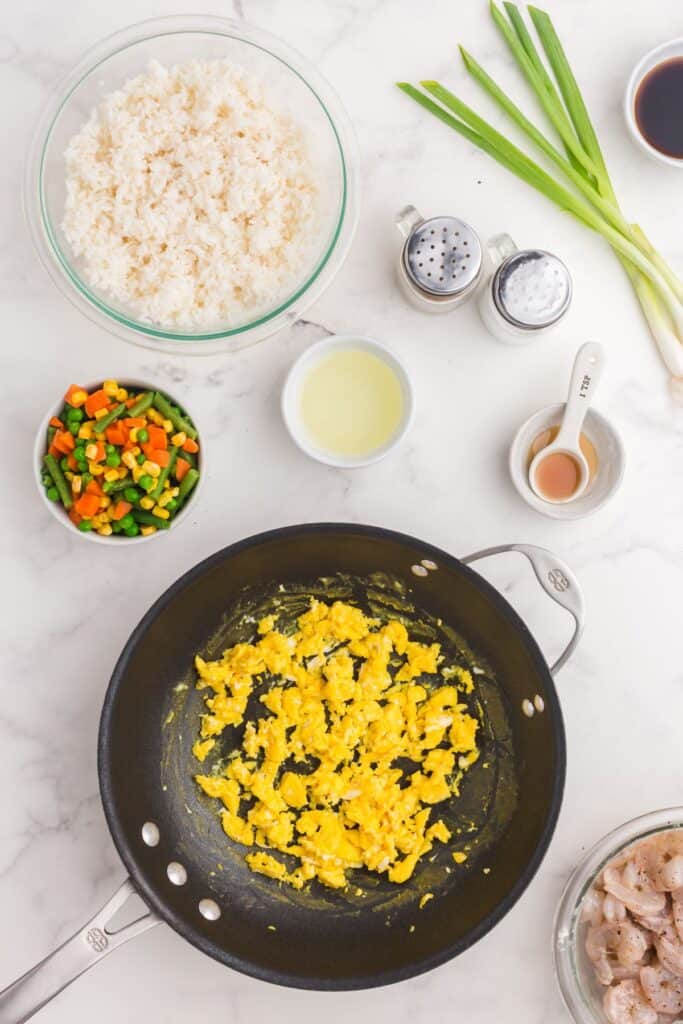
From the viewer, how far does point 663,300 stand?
7.31ft

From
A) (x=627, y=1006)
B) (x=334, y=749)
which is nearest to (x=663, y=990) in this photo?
(x=627, y=1006)

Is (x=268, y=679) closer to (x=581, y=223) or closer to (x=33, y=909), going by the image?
(x=33, y=909)

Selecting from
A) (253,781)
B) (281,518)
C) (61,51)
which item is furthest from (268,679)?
(61,51)

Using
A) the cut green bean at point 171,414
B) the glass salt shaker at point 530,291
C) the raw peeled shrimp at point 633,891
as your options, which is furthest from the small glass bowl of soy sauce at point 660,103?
the raw peeled shrimp at point 633,891

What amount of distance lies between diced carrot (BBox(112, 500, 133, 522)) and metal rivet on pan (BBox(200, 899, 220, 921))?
868 millimetres

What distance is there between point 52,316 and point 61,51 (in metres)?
0.62

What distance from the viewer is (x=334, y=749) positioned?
2.16 m

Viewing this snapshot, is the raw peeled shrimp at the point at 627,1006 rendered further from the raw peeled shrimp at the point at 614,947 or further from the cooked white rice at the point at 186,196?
the cooked white rice at the point at 186,196

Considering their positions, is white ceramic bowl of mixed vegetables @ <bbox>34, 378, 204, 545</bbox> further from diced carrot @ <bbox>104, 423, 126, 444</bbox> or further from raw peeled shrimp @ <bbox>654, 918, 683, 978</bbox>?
raw peeled shrimp @ <bbox>654, 918, 683, 978</bbox>

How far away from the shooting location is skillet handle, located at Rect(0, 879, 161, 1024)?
1848mm

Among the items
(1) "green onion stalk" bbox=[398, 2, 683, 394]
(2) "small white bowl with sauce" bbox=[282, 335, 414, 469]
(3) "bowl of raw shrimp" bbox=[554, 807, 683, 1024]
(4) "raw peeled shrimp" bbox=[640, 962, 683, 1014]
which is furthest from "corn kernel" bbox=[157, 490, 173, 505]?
(4) "raw peeled shrimp" bbox=[640, 962, 683, 1014]

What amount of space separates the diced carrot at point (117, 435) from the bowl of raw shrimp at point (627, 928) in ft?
4.40

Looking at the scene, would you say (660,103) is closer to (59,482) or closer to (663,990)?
(59,482)

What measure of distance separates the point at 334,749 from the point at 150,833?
1.45 feet
